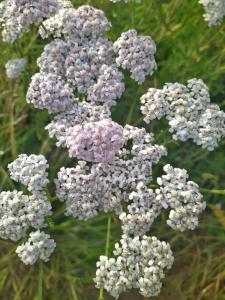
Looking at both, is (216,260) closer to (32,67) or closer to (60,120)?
(60,120)

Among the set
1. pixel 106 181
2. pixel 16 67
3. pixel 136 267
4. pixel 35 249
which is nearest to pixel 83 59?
pixel 16 67

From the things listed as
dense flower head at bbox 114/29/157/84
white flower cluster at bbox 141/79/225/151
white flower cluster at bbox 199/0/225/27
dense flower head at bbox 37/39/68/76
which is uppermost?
white flower cluster at bbox 199/0/225/27

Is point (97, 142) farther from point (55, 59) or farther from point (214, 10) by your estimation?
point (214, 10)

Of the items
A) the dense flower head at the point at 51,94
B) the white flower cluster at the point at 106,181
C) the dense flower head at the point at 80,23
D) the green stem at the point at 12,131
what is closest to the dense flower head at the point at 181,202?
the white flower cluster at the point at 106,181

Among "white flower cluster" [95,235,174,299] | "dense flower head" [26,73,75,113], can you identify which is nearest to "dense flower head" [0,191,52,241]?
"white flower cluster" [95,235,174,299]

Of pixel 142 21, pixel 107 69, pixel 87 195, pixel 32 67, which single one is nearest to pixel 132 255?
pixel 87 195

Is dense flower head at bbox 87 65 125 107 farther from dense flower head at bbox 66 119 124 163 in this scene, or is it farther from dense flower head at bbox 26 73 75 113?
dense flower head at bbox 66 119 124 163
